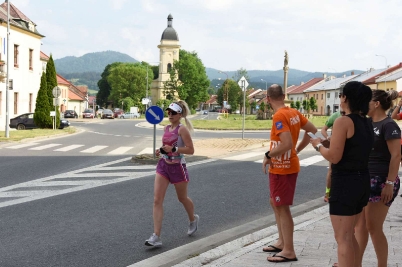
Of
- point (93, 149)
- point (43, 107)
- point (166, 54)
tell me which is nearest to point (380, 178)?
point (93, 149)

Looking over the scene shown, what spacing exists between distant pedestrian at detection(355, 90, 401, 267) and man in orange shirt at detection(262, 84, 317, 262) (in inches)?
26.2

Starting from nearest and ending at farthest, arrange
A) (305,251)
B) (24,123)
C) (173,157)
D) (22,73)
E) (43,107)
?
1. (305,251)
2. (173,157)
3. (43,107)
4. (24,123)
5. (22,73)

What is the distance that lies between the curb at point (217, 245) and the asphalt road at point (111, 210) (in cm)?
20

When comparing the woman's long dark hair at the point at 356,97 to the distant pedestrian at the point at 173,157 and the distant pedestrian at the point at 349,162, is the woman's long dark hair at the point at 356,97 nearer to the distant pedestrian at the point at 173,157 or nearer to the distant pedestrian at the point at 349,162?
the distant pedestrian at the point at 349,162

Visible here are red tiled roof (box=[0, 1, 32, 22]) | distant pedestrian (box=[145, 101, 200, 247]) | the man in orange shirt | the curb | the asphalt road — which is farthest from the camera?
red tiled roof (box=[0, 1, 32, 22])

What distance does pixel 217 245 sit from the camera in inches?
252

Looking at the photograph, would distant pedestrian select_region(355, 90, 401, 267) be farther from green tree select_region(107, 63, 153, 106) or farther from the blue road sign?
green tree select_region(107, 63, 153, 106)

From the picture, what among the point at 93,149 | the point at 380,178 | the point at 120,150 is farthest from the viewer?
the point at 93,149

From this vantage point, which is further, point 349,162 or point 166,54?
point 166,54

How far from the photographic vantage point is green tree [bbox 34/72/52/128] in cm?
3466

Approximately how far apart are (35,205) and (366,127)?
20.8 ft

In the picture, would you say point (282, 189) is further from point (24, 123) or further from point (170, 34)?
point (170, 34)

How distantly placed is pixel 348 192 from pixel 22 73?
136 ft

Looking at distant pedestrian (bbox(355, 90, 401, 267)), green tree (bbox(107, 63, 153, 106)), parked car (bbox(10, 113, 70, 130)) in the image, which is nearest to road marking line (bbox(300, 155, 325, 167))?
distant pedestrian (bbox(355, 90, 401, 267))
